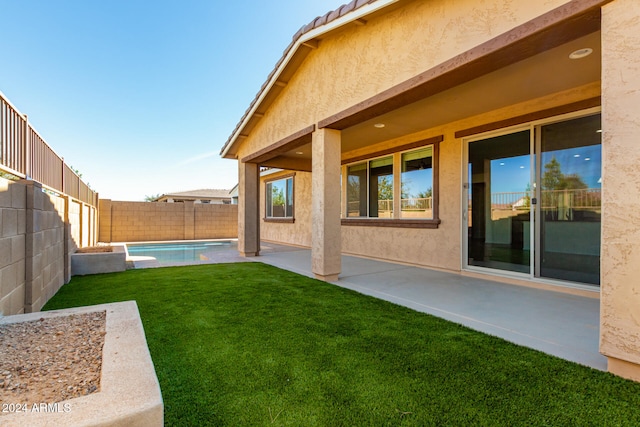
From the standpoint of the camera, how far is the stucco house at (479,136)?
2318 mm

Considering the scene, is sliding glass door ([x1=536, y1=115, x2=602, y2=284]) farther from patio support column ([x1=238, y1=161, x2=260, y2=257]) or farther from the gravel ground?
patio support column ([x1=238, y1=161, x2=260, y2=257])

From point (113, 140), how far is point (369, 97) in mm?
26633

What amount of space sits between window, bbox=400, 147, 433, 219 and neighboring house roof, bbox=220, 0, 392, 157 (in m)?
3.47

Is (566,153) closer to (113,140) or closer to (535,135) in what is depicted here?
A: (535,135)

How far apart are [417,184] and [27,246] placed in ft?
23.3

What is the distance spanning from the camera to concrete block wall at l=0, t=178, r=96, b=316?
2.93 meters

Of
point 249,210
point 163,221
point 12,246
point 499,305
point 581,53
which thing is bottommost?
point 499,305

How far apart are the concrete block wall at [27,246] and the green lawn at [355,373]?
27.6 inches

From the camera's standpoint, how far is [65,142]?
23.7 meters

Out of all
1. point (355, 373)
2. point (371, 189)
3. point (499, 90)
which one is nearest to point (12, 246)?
point (355, 373)

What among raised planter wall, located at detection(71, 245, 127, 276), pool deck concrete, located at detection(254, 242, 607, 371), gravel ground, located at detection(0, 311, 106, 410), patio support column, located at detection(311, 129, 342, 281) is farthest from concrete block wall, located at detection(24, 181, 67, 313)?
pool deck concrete, located at detection(254, 242, 607, 371)

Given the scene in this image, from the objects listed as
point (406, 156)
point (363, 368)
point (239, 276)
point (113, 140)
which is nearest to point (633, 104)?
point (363, 368)

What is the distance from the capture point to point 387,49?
4391 mm

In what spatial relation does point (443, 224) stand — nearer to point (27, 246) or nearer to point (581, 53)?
point (581, 53)
